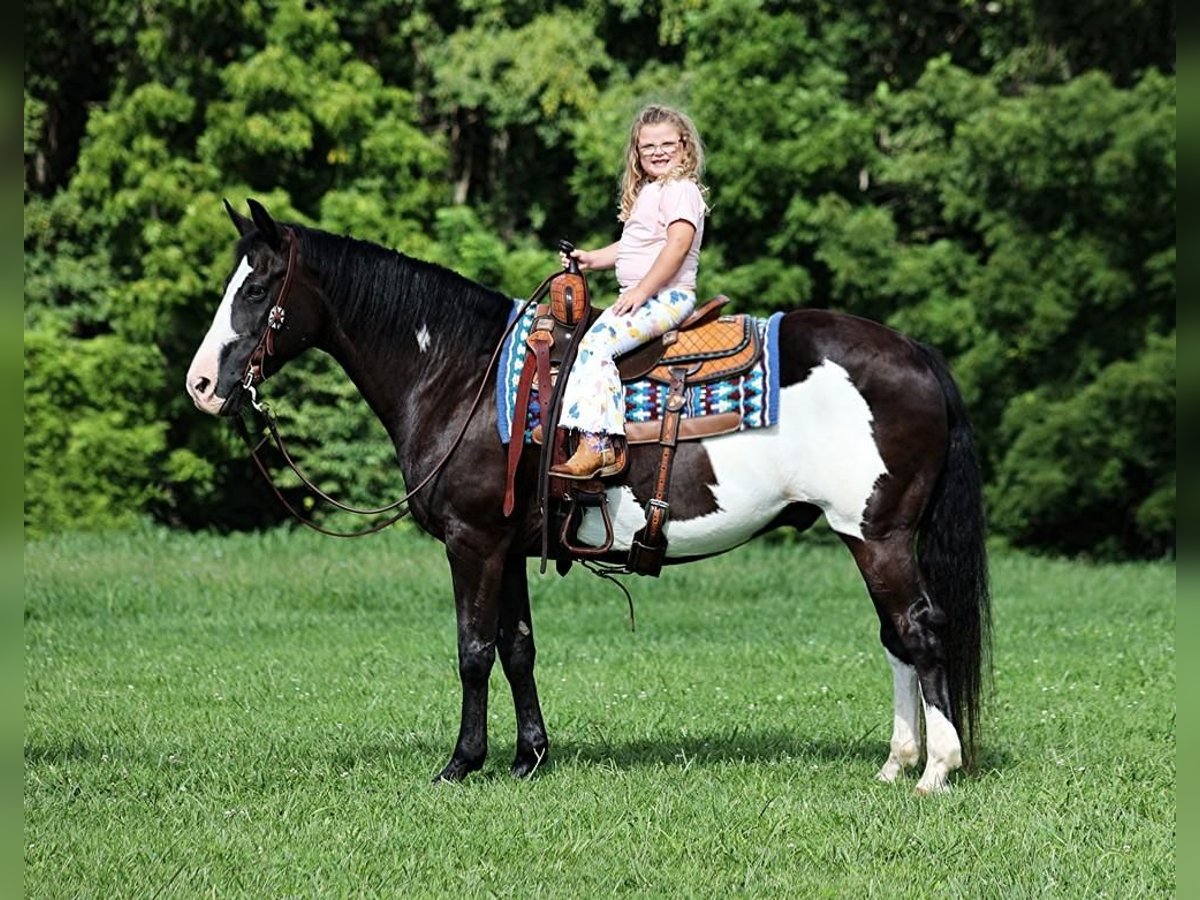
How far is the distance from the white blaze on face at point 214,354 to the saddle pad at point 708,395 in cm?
112

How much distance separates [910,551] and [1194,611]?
3.85m

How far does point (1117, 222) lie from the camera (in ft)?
67.1

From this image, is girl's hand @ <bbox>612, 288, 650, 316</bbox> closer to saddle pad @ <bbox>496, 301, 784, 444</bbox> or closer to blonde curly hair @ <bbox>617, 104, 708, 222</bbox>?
saddle pad @ <bbox>496, 301, 784, 444</bbox>

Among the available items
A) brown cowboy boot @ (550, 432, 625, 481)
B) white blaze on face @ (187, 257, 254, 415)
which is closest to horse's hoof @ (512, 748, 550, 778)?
brown cowboy boot @ (550, 432, 625, 481)

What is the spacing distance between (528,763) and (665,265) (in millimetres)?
2200

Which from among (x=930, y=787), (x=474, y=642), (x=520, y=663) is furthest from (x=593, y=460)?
(x=930, y=787)

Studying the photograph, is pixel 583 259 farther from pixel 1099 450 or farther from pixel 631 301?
pixel 1099 450

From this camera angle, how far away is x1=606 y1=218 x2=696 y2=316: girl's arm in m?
6.45

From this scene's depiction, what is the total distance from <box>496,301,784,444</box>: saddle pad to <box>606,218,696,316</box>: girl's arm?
1.09 feet

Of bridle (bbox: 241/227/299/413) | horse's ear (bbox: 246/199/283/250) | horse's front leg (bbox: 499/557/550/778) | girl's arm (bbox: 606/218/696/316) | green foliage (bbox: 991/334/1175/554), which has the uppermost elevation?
horse's ear (bbox: 246/199/283/250)

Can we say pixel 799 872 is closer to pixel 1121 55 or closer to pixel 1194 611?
pixel 1194 611

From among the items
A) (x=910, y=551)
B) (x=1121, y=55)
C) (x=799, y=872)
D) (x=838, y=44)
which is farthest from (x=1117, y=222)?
(x=799, y=872)

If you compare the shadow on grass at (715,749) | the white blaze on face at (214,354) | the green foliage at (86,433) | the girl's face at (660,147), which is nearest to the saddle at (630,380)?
the girl's face at (660,147)

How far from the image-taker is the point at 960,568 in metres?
6.58
